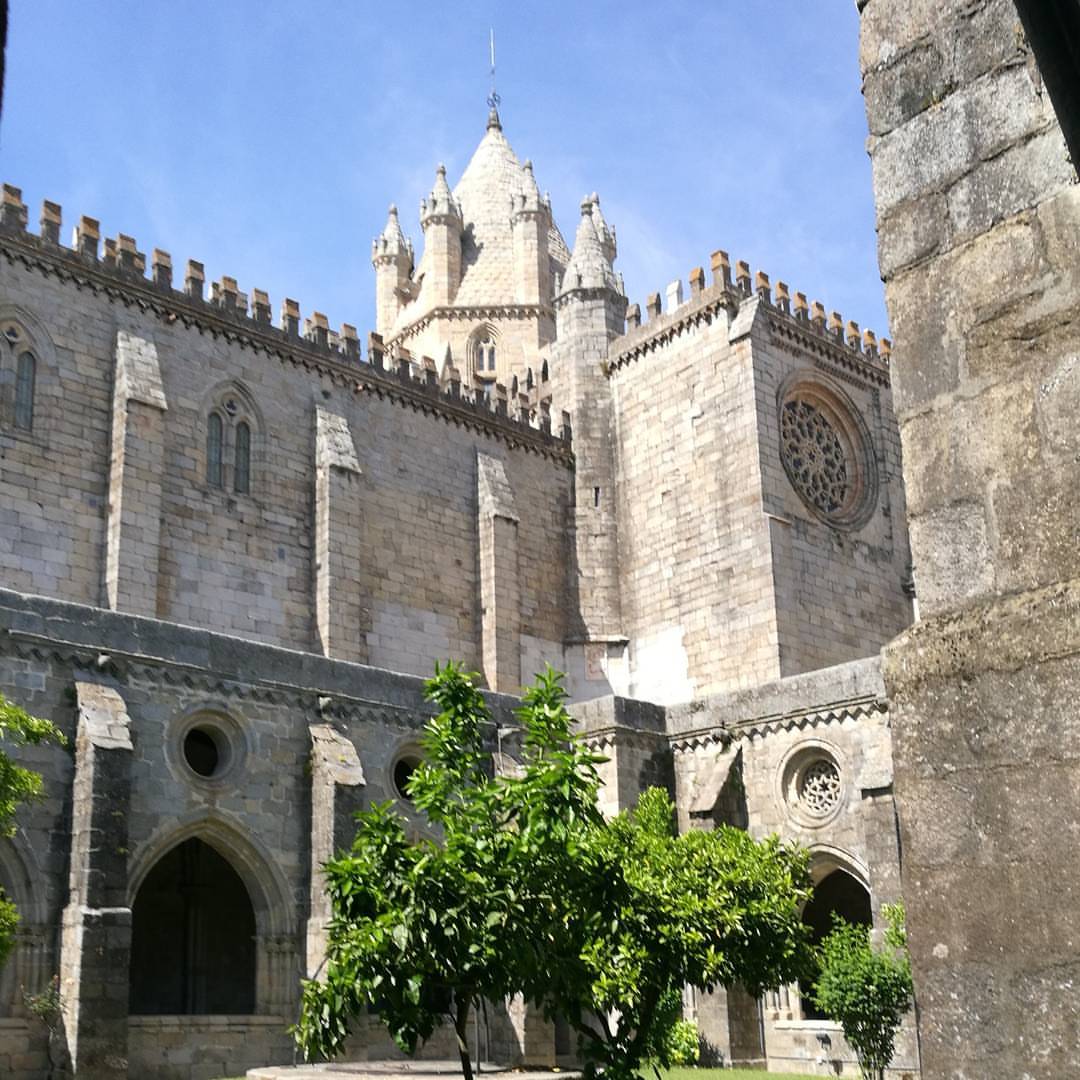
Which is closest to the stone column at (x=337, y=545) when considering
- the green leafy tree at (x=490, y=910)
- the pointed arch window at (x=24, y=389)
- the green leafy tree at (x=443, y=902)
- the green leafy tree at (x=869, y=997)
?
the pointed arch window at (x=24, y=389)

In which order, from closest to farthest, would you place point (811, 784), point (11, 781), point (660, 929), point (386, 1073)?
point (11, 781)
point (386, 1073)
point (660, 929)
point (811, 784)

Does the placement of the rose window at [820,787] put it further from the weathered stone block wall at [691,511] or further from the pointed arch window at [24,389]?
the pointed arch window at [24,389]

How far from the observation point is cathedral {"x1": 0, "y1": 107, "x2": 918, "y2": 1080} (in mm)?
17344

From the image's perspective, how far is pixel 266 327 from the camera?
2825 centimetres

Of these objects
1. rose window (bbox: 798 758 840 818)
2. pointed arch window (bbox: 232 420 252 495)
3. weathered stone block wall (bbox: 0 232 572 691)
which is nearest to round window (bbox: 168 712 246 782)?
weathered stone block wall (bbox: 0 232 572 691)

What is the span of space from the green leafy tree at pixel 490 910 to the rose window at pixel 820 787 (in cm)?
866

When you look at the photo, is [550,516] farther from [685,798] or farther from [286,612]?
[685,798]

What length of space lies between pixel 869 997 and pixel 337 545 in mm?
13887

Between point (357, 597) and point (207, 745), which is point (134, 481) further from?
point (207, 745)

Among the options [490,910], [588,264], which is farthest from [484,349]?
[490,910]

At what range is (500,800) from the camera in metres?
11.9

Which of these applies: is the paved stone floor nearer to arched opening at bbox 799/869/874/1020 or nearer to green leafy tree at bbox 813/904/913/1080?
green leafy tree at bbox 813/904/913/1080

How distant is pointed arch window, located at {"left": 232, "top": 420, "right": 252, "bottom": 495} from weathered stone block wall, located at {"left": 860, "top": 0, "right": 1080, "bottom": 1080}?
2488 cm

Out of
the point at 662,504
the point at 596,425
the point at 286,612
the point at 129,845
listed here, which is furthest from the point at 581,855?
the point at 596,425
